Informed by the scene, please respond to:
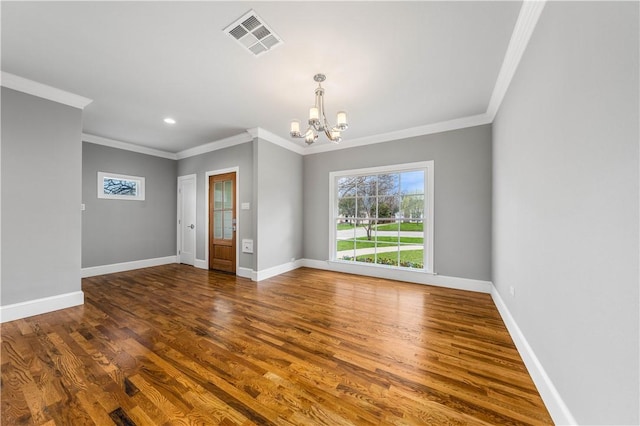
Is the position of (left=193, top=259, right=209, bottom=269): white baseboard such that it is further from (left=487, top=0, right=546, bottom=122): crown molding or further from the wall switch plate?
(left=487, top=0, right=546, bottom=122): crown molding

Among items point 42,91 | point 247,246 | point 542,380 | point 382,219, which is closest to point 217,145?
point 247,246

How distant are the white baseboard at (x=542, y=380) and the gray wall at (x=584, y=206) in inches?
2.2

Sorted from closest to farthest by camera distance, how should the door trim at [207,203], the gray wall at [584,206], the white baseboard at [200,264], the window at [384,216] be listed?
1. the gray wall at [584,206]
2. the window at [384,216]
3. the door trim at [207,203]
4. the white baseboard at [200,264]

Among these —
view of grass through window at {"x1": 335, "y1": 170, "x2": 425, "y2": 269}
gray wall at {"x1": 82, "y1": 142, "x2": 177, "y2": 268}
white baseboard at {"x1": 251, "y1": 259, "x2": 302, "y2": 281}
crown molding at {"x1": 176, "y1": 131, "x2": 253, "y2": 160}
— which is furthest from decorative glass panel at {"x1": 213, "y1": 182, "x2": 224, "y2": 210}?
view of grass through window at {"x1": 335, "y1": 170, "x2": 425, "y2": 269}

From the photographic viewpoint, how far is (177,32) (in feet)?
6.47

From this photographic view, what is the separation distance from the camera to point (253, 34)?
1.99 m

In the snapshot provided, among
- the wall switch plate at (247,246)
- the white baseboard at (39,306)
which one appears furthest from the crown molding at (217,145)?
the white baseboard at (39,306)

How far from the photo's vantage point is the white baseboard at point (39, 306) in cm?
258

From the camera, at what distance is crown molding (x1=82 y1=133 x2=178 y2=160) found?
449cm

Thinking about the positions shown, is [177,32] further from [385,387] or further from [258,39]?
[385,387]

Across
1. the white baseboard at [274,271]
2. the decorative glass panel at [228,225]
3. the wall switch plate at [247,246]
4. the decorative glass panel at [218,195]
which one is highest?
the decorative glass panel at [218,195]

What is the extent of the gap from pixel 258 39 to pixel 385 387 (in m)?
2.95

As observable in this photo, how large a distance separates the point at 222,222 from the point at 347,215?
2720 millimetres

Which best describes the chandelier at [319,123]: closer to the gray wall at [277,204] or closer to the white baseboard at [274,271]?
the gray wall at [277,204]
